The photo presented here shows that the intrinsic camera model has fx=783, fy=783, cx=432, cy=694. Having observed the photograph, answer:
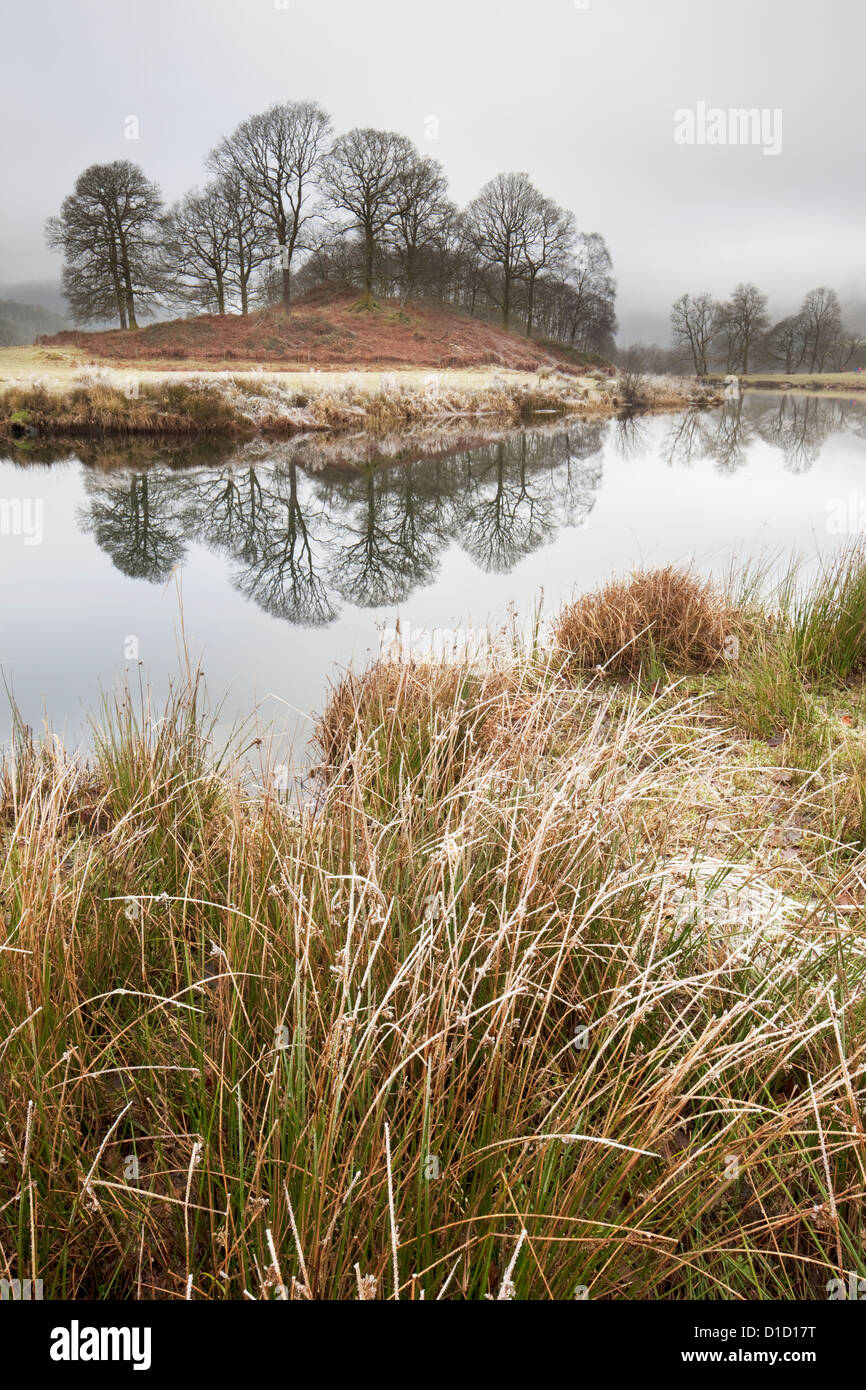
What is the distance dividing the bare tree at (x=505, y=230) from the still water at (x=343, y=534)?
118 ft

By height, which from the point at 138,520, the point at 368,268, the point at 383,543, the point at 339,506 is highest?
the point at 368,268

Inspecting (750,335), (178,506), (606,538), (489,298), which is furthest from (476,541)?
(750,335)

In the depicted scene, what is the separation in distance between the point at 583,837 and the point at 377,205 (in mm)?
49023

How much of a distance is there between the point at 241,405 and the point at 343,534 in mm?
9913

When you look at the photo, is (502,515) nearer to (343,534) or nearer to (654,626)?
(343,534)

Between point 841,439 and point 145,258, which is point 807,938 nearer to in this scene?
point 841,439

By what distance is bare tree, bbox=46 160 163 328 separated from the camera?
32.9 m

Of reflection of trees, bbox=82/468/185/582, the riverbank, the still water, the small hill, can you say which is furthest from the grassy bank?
the small hill

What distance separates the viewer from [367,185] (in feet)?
139

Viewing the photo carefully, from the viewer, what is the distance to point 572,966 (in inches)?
61.8

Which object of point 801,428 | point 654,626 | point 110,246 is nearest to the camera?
point 654,626

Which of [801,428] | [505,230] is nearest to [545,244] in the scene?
[505,230]

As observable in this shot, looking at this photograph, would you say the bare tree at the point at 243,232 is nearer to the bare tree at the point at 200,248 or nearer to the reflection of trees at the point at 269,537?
the bare tree at the point at 200,248

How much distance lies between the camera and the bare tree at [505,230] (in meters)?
46.1
